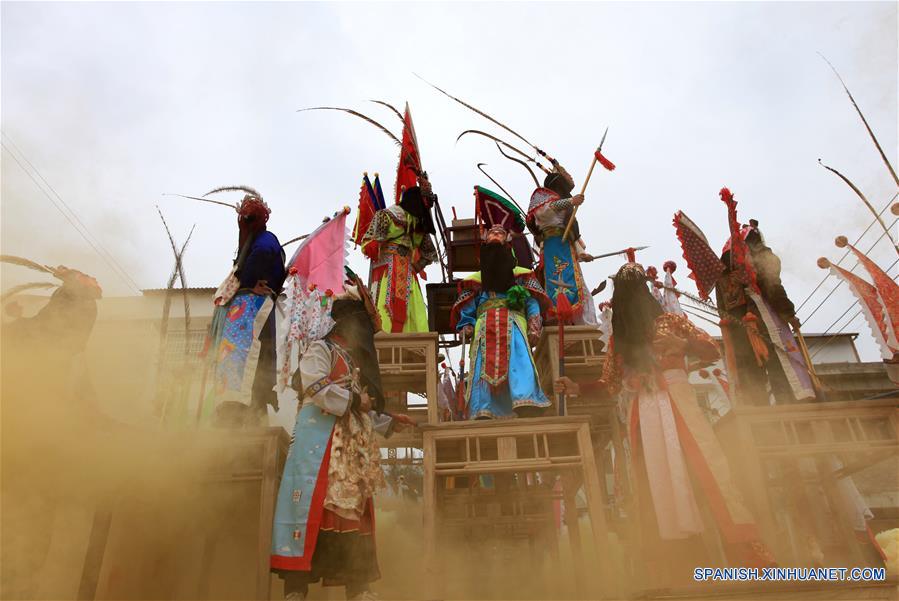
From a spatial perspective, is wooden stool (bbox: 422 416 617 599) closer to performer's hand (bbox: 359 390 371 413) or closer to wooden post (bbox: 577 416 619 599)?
wooden post (bbox: 577 416 619 599)

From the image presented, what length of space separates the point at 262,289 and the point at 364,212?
8.19 feet

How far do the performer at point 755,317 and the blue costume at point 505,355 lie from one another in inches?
64.3

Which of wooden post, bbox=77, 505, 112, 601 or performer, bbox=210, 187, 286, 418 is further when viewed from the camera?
performer, bbox=210, 187, 286, 418

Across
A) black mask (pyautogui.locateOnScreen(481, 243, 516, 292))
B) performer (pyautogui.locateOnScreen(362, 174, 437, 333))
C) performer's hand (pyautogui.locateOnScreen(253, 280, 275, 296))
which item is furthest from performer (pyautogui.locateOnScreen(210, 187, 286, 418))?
black mask (pyautogui.locateOnScreen(481, 243, 516, 292))

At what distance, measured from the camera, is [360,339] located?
4.49 meters

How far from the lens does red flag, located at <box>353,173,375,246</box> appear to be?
7.45 metres

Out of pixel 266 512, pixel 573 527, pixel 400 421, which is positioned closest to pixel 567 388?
pixel 400 421

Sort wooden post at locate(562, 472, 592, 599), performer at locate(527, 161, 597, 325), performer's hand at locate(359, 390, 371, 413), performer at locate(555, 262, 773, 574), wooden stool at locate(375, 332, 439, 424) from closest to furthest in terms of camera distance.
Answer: performer at locate(555, 262, 773, 574)
performer's hand at locate(359, 390, 371, 413)
wooden post at locate(562, 472, 592, 599)
wooden stool at locate(375, 332, 439, 424)
performer at locate(527, 161, 597, 325)

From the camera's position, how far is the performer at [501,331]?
523cm

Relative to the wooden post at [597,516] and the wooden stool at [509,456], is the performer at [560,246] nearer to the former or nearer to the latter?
the wooden stool at [509,456]

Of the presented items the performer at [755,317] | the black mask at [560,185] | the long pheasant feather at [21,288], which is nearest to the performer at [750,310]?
the performer at [755,317]

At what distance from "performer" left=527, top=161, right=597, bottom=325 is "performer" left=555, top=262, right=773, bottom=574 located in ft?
5.48

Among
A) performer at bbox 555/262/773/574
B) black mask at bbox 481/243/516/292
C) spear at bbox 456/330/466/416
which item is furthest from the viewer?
spear at bbox 456/330/466/416

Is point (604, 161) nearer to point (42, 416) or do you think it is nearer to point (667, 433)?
point (667, 433)
